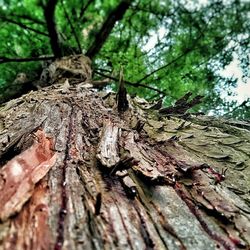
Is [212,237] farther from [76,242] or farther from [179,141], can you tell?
[179,141]

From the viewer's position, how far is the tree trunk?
1255mm

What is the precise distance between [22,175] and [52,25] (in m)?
3.51

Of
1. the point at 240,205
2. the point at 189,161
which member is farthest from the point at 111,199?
the point at 189,161

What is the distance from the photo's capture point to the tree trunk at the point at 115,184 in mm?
1255

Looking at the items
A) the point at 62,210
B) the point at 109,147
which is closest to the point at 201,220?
the point at 62,210

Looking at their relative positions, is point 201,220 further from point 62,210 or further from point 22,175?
point 22,175

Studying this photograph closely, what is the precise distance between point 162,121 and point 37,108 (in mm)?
1103

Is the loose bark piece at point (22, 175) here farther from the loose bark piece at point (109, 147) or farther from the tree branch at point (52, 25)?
the tree branch at point (52, 25)

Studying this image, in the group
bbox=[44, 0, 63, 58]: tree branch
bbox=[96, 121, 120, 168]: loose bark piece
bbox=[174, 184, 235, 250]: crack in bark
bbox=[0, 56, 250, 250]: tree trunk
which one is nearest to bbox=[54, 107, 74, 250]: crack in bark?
bbox=[0, 56, 250, 250]: tree trunk

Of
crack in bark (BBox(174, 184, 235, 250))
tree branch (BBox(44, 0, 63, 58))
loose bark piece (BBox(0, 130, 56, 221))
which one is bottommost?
crack in bark (BBox(174, 184, 235, 250))

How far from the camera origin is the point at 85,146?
2.15 m

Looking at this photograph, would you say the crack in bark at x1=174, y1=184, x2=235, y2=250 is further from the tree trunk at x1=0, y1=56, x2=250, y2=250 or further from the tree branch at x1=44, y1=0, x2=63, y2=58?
the tree branch at x1=44, y1=0, x2=63, y2=58

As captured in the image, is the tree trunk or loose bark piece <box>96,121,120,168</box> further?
loose bark piece <box>96,121,120,168</box>

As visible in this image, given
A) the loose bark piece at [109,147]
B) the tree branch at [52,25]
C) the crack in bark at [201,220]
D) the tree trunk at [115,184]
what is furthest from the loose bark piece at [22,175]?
the tree branch at [52,25]
